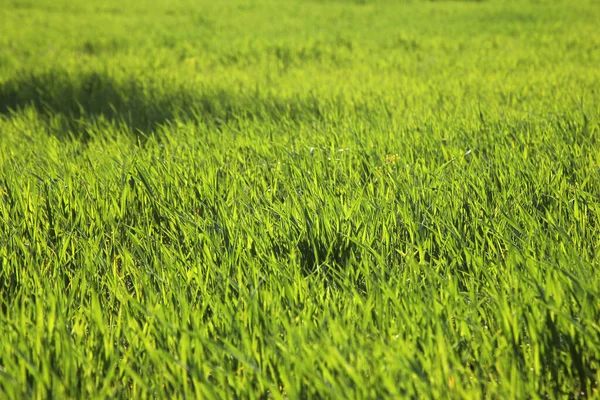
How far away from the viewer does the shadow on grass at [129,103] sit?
3463 mm

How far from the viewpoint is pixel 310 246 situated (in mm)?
1564

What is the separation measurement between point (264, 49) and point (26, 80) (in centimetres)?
302

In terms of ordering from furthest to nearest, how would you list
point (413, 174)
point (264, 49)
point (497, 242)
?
point (264, 49)
point (413, 174)
point (497, 242)

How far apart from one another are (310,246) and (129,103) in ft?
9.95

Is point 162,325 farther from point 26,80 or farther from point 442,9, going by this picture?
point 442,9

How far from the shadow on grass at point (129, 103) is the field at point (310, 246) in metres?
0.03

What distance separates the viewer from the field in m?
1.03

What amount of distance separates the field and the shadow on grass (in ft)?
0.11

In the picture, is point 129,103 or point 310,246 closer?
point 310,246

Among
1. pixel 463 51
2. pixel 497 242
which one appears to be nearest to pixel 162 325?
pixel 497 242

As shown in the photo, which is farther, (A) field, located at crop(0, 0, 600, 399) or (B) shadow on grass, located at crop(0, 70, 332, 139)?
(B) shadow on grass, located at crop(0, 70, 332, 139)

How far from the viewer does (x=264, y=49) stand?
7.02 metres

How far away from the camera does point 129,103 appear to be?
414 centimetres

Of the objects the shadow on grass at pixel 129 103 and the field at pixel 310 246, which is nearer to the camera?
the field at pixel 310 246
